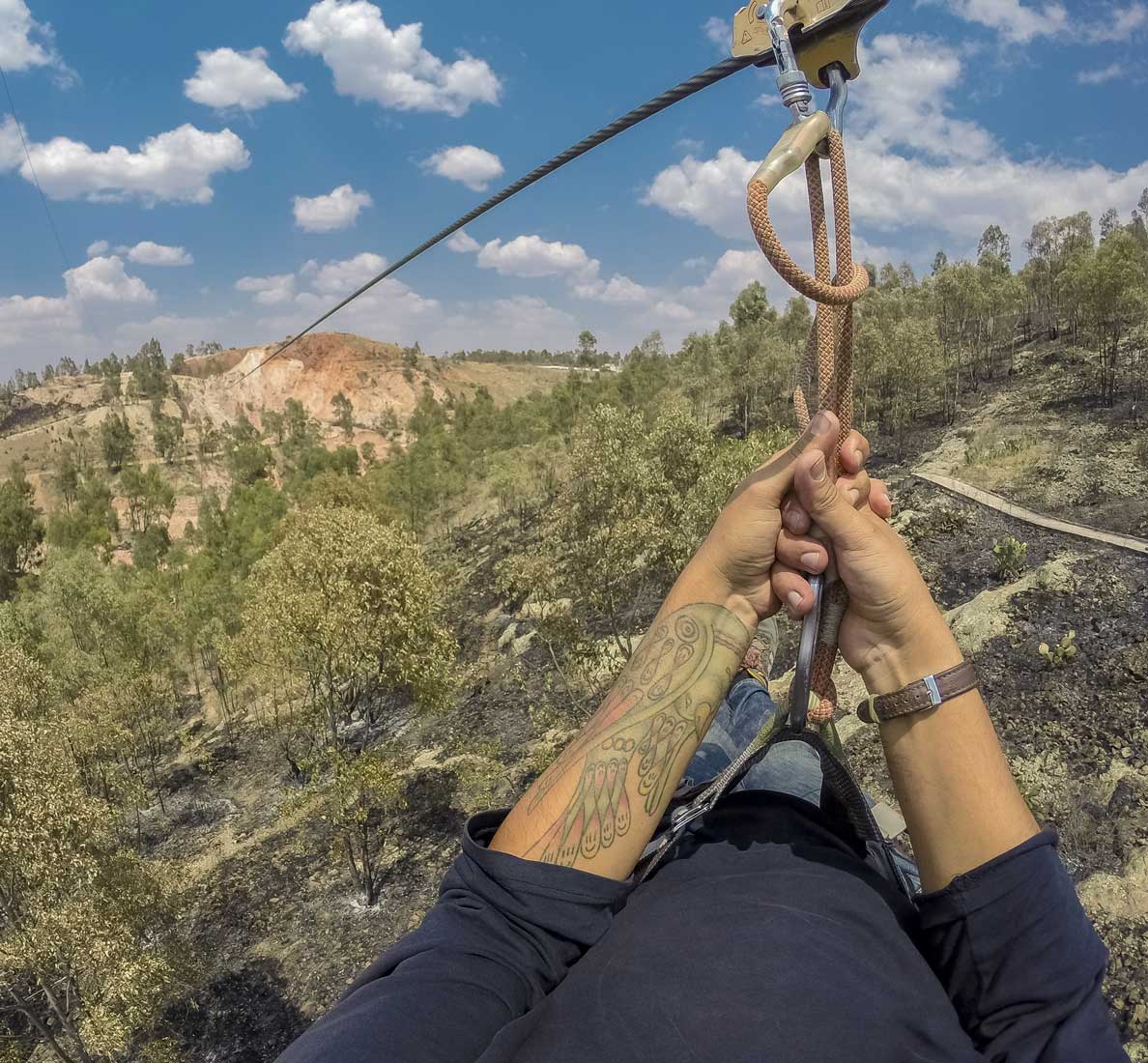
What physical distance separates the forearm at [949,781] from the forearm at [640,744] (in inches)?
A: 16.9

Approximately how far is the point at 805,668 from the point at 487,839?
864mm

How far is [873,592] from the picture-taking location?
1.71 metres

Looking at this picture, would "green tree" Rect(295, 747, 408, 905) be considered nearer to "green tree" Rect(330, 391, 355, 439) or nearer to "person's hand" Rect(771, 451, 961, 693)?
"person's hand" Rect(771, 451, 961, 693)

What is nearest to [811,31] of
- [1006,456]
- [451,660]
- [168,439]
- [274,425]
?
[451,660]

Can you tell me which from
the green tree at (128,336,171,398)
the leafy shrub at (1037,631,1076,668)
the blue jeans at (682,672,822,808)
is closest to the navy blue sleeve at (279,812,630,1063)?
the blue jeans at (682,672,822,808)

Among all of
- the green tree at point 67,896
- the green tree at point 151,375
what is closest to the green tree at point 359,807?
the green tree at point 67,896

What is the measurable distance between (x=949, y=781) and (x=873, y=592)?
44 centimetres

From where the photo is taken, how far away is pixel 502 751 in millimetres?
19562

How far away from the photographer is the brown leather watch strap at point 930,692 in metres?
1.60

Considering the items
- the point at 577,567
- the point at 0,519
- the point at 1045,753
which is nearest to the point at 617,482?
the point at 577,567

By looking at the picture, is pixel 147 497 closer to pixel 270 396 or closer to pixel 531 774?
pixel 270 396

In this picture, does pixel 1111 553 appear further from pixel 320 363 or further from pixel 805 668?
pixel 320 363

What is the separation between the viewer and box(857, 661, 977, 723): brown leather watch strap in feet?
5.24

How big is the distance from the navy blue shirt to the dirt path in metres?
22.0
